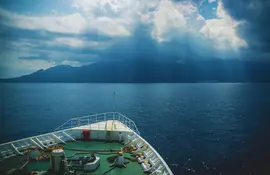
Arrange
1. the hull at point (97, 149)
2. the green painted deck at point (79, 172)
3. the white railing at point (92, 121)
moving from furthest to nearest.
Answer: the white railing at point (92, 121) → the hull at point (97, 149) → the green painted deck at point (79, 172)

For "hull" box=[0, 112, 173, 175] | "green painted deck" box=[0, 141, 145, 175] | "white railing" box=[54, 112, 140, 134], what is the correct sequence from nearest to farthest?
1. "green painted deck" box=[0, 141, 145, 175]
2. "hull" box=[0, 112, 173, 175]
3. "white railing" box=[54, 112, 140, 134]

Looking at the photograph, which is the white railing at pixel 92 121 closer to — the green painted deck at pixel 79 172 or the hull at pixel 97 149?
the hull at pixel 97 149

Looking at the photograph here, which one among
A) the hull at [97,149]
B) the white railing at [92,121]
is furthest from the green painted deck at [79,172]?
the white railing at [92,121]

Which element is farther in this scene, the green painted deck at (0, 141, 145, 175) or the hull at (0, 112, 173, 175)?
the hull at (0, 112, 173, 175)

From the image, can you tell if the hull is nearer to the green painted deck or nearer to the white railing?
the green painted deck

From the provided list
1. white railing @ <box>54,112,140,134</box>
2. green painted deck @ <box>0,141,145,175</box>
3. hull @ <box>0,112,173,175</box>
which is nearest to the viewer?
green painted deck @ <box>0,141,145,175</box>

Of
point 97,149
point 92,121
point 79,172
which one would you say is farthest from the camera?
point 92,121

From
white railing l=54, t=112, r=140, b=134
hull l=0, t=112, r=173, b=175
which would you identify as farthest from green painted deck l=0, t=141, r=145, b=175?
white railing l=54, t=112, r=140, b=134

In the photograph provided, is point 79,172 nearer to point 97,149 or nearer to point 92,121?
point 97,149

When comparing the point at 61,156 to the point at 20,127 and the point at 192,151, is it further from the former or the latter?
the point at 20,127

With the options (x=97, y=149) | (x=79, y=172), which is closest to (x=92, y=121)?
→ (x=97, y=149)

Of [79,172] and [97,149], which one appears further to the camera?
[97,149]

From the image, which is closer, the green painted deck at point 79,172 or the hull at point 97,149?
the green painted deck at point 79,172

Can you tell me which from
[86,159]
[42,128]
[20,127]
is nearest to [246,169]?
[86,159]
